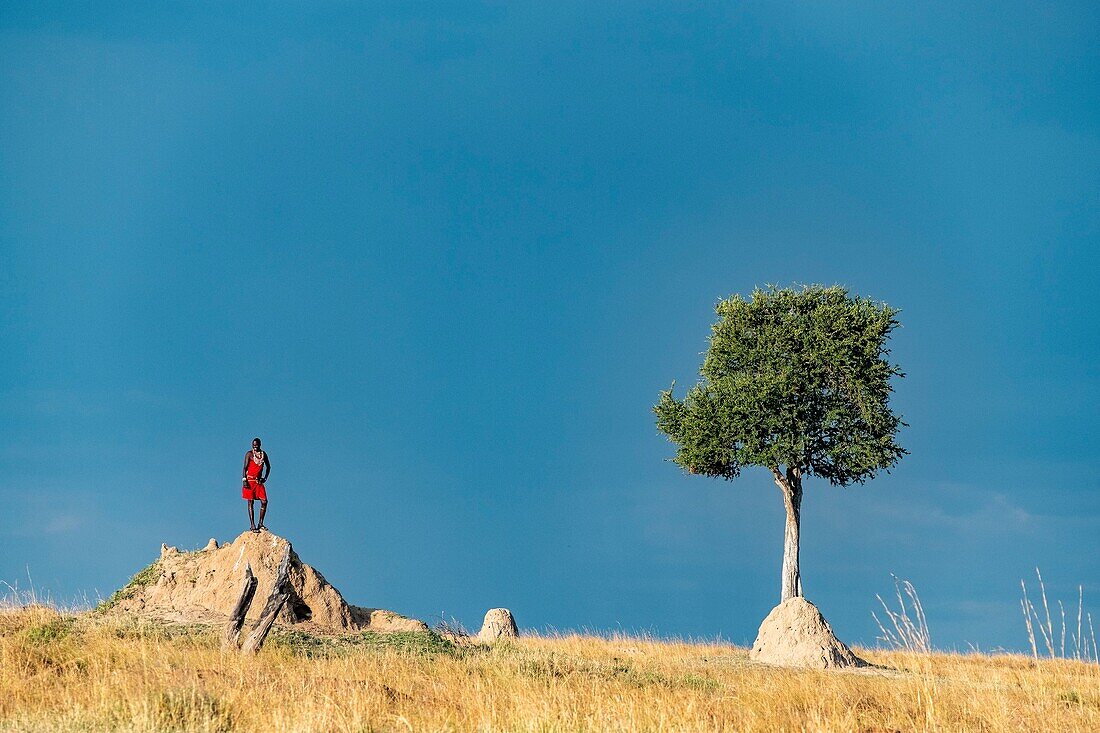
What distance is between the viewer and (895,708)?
46.5ft

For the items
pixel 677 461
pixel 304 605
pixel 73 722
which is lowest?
pixel 73 722

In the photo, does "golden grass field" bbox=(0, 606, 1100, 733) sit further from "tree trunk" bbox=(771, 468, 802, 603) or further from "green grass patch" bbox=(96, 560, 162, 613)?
"tree trunk" bbox=(771, 468, 802, 603)

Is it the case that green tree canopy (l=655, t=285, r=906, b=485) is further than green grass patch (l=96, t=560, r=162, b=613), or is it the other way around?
green tree canopy (l=655, t=285, r=906, b=485)

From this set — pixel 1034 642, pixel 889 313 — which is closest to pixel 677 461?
pixel 889 313

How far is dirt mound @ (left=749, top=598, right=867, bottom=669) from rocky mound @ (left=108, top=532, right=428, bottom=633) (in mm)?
9398

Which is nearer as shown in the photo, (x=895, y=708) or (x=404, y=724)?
(x=404, y=724)

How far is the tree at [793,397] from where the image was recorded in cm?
3344

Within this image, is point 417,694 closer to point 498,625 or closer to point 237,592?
point 237,592

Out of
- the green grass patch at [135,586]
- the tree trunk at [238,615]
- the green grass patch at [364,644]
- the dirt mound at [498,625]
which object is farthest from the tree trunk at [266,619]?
the dirt mound at [498,625]

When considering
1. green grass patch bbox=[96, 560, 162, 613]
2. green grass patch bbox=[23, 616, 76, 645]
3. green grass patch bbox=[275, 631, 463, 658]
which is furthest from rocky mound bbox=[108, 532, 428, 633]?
green grass patch bbox=[23, 616, 76, 645]

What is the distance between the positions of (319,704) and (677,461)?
24.1m

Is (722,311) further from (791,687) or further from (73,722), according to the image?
(73,722)

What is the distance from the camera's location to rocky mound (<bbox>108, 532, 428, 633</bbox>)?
76.0 feet

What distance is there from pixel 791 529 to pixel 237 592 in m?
18.9
